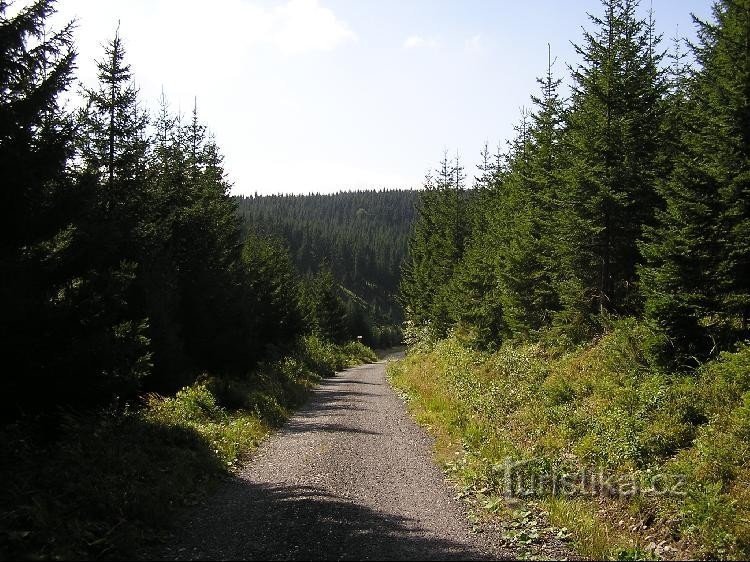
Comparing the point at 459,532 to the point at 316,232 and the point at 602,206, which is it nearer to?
the point at 602,206

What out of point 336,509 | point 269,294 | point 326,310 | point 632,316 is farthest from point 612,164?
point 326,310

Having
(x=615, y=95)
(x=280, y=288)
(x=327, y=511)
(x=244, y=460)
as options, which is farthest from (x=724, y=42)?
(x=280, y=288)

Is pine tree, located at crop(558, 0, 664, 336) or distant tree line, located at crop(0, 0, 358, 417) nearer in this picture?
distant tree line, located at crop(0, 0, 358, 417)

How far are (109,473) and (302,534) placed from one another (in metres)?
3.49

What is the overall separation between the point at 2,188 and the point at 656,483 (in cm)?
1136

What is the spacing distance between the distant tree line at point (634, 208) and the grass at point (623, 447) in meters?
1.18

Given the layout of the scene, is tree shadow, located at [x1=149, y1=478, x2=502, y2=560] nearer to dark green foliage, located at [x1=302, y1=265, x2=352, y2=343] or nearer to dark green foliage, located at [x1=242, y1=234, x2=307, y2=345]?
dark green foliage, located at [x1=242, y1=234, x2=307, y2=345]

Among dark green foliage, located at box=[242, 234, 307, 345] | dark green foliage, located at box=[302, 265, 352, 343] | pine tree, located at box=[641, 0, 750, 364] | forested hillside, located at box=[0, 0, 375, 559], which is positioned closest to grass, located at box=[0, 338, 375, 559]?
forested hillside, located at box=[0, 0, 375, 559]

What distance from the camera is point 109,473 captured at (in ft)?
27.0

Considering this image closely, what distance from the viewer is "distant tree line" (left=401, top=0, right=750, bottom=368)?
10.1 m

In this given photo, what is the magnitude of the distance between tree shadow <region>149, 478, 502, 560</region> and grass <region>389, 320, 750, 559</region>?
211 centimetres

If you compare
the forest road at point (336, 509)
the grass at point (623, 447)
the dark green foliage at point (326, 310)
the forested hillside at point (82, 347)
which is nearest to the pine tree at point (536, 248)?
the grass at point (623, 447)

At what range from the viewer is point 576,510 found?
7652mm

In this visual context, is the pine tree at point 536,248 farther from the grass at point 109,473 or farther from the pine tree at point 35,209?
the pine tree at point 35,209
